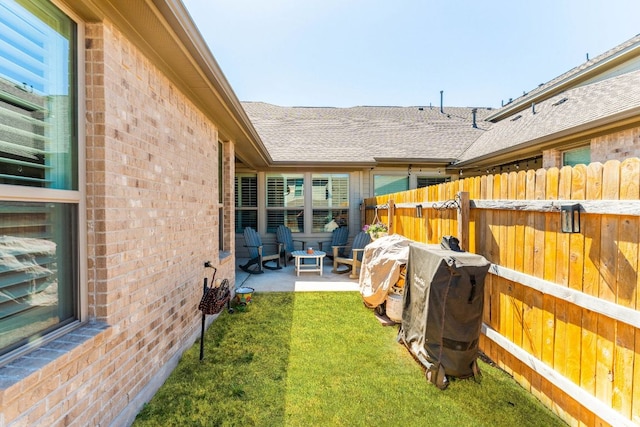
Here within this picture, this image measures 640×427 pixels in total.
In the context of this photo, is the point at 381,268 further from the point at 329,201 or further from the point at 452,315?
the point at 329,201

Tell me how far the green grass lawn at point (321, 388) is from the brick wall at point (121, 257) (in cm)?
39

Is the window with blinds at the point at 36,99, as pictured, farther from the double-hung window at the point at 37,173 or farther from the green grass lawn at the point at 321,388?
the green grass lawn at the point at 321,388

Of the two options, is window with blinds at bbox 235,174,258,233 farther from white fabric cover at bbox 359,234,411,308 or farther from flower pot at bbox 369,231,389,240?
white fabric cover at bbox 359,234,411,308

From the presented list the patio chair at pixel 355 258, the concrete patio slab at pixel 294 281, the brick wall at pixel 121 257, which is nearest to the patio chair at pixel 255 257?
the concrete patio slab at pixel 294 281

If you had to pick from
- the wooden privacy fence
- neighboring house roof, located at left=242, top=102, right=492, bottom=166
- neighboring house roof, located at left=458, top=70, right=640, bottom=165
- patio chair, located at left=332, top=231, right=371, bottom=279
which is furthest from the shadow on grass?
neighboring house roof, located at left=458, top=70, right=640, bottom=165

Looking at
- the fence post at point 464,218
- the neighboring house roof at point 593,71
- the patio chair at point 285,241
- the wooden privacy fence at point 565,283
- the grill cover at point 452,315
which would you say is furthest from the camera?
the patio chair at point 285,241

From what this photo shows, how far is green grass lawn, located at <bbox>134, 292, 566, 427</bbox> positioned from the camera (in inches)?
86.7

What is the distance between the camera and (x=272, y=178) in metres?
8.65

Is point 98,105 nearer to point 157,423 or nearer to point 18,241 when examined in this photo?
point 18,241

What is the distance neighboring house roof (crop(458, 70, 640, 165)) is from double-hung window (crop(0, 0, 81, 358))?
6.57 metres

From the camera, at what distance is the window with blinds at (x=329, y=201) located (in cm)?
863

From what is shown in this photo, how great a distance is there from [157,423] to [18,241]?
161 cm

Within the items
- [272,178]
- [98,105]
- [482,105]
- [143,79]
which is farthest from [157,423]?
[482,105]

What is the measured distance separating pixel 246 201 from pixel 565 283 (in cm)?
768
